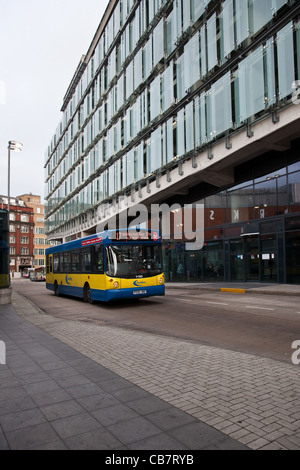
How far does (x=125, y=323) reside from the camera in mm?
9961

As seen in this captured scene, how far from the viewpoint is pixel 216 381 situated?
15.0 ft

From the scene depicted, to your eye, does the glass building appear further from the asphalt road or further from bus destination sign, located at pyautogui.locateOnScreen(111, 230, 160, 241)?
the asphalt road

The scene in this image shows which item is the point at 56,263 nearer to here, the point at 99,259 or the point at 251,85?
the point at 99,259

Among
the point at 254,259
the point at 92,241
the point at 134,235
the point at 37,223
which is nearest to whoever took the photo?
the point at 134,235

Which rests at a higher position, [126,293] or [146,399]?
[126,293]

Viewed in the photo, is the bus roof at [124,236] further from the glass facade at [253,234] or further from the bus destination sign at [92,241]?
the glass facade at [253,234]

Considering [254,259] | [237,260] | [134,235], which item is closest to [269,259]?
[254,259]

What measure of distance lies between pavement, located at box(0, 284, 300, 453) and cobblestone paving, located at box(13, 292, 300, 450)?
0.04 feet

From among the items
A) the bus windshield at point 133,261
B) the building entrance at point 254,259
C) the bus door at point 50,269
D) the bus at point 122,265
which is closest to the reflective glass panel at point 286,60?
the building entrance at point 254,259

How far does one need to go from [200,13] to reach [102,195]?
2017 centimetres

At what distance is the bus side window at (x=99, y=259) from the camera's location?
44.2 feet

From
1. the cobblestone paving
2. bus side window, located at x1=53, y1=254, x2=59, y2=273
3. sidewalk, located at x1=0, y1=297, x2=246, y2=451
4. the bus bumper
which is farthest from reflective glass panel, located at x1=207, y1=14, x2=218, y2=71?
sidewalk, located at x1=0, y1=297, x2=246, y2=451

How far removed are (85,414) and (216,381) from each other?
1.78 metres

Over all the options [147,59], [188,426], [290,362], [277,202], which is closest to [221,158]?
[277,202]
